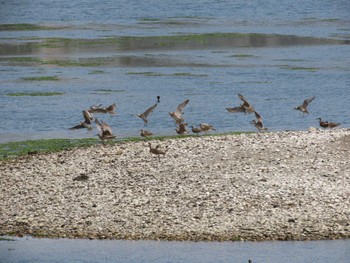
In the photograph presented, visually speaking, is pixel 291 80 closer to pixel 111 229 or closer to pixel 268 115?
pixel 268 115

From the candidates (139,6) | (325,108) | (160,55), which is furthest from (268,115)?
(139,6)

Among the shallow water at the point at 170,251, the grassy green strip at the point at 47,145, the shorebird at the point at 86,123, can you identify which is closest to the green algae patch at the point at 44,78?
the shorebird at the point at 86,123

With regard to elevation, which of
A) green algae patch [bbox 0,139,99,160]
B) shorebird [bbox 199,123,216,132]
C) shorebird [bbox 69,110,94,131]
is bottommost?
green algae patch [bbox 0,139,99,160]

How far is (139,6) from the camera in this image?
74000 millimetres

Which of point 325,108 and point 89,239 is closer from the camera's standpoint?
point 89,239

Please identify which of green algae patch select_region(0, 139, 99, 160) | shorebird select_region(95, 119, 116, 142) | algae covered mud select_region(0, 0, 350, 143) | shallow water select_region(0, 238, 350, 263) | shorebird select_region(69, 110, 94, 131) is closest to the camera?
shallow water select_region(0, 238, 350, 263)

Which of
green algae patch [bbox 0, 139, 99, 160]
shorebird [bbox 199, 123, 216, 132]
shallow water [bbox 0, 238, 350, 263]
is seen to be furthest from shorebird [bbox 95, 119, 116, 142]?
shallow water [bbox 0, 238, 350, 263]

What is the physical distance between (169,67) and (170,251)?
24.4 meters

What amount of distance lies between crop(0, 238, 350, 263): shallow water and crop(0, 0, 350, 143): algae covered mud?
917 cm

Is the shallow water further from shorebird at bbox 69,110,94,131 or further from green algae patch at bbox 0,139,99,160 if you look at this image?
shorebird at bbox 69,110,94,131

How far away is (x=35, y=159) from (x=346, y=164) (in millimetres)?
6407

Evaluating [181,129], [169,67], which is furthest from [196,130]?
[169,67]

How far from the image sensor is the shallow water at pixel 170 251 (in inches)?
584

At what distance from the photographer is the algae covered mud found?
27422 mm
